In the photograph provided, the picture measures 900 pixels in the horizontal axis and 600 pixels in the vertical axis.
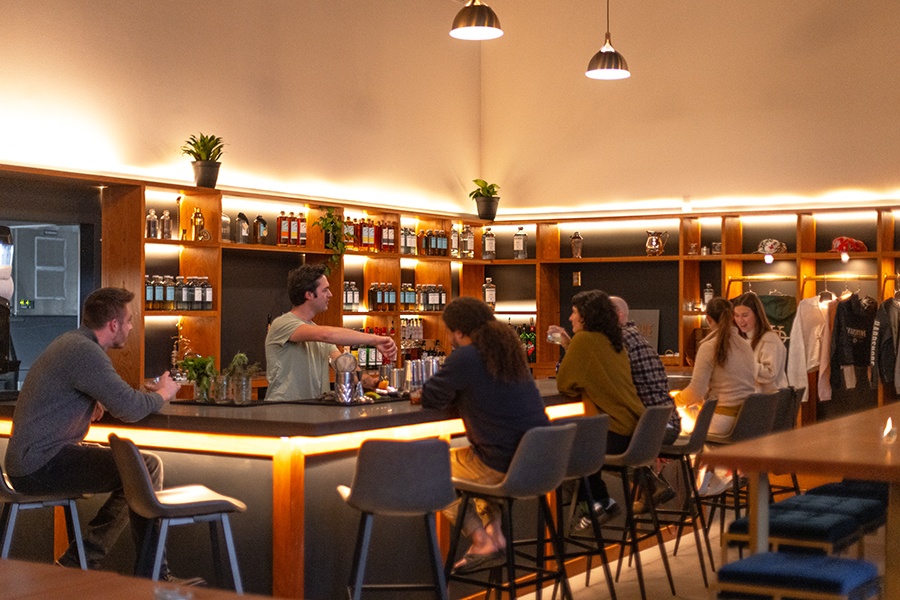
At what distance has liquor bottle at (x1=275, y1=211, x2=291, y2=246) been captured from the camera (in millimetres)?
8305

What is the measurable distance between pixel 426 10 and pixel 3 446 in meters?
6.20

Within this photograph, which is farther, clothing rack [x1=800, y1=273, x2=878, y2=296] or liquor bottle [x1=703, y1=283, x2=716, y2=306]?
liquor bottle [x1=703, y1=283, x2=716, y2=306]

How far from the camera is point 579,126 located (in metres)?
10.4

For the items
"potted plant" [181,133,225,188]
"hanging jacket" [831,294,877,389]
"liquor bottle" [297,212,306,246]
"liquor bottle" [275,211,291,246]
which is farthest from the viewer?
"hanging jacket" [831,294,877,389]

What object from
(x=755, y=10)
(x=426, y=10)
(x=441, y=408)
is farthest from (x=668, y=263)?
(x=441, y=408)

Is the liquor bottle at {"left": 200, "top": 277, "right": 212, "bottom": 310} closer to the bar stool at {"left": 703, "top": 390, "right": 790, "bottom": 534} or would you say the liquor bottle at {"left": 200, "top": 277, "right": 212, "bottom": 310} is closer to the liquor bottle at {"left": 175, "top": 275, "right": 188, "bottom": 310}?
the liquor bottle at {"left": 175, "top": 275, "right": 188, "bottom": 310}

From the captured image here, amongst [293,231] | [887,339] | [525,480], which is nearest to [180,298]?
[293,231]

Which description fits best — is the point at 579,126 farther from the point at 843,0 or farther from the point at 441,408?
the point at 441,408

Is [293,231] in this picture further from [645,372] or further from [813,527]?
[813,527]

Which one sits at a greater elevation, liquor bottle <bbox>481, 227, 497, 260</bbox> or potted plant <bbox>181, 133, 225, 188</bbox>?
potted plant <bbox>181, 133, 225, 188</bbox>

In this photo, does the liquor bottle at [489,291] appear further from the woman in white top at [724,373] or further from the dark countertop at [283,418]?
the dark countertop at [283,418]

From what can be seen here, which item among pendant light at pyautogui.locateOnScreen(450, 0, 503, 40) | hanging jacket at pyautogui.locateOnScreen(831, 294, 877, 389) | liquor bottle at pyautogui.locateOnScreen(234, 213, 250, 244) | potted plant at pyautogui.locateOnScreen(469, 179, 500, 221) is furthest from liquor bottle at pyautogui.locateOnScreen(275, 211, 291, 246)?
→ hanging jacket at pyautogui.locateOnScreen(831, 294, 877, 389)

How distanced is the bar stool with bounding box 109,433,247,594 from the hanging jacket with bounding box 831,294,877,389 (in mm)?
6124

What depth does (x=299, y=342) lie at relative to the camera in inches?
222
